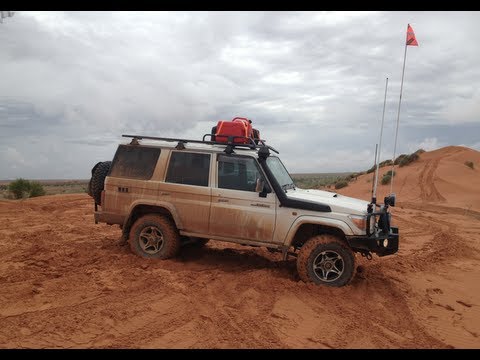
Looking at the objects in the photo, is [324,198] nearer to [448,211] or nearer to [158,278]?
[158,278]

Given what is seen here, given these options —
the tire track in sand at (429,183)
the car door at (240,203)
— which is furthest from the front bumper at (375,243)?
the tire track in sand at (429,183)

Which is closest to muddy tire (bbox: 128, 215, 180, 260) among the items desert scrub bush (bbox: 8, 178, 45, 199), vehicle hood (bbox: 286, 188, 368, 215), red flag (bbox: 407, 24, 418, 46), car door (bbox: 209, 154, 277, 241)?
car door (bbox: 209, 154, 277, 241)

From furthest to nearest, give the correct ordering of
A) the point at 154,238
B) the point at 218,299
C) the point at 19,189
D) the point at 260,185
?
the point at 19,189 → the point at 154,238 → the point at 260,185 → the point at 218,299

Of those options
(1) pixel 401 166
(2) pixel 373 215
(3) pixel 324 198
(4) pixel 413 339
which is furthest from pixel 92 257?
(1) pixel 401 166

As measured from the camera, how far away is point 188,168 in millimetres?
6441

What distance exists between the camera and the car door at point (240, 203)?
592cm

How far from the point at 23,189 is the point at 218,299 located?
62.2ft

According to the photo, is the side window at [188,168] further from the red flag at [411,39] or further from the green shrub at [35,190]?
the green shrub at [35,190]

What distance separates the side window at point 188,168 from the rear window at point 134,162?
327 mm

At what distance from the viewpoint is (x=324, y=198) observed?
20.1ft

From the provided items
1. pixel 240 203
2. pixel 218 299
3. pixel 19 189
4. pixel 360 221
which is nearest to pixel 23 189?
pixel 19 189

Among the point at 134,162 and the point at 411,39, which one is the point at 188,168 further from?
the point at 411,39

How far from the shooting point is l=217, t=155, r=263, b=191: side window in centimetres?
608

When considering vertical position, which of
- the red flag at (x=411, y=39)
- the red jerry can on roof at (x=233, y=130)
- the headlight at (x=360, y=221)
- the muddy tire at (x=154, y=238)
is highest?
the red flag at (x=411, y=39)
